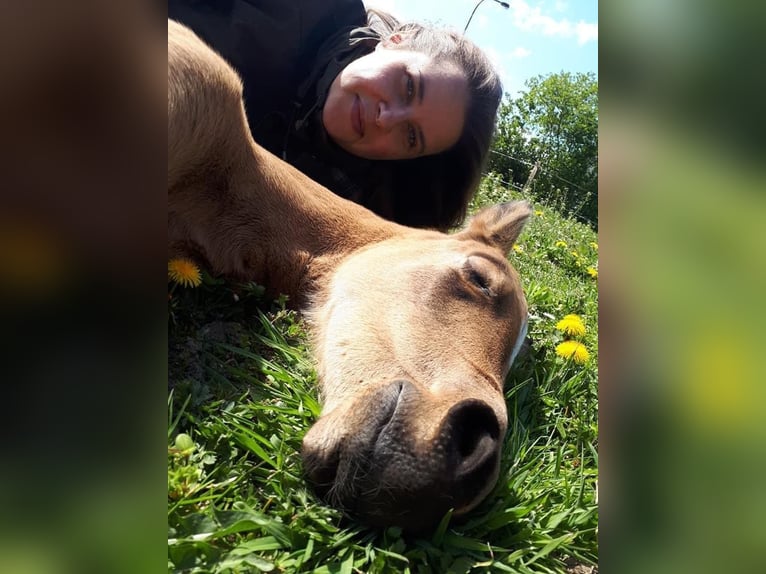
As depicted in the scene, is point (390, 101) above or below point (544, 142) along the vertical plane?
above

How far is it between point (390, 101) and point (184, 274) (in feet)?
7.89

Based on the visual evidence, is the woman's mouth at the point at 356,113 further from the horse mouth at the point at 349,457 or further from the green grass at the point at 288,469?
the horse mouth at the point at 349,457

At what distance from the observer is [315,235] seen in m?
2.89

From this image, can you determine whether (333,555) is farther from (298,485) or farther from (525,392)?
(525,392)

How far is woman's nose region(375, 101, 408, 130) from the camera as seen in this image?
412cm

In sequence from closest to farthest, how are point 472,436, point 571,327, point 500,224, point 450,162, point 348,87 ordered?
point 472,436 < point 571,327 < point 500,224 < point 348,87 < point 450,162

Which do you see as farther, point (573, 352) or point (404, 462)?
point (573, 352)

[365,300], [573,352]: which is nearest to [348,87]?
[365,300]

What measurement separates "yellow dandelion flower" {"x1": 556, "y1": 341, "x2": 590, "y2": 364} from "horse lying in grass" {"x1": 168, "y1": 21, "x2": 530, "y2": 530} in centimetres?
36

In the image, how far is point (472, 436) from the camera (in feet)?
5.36

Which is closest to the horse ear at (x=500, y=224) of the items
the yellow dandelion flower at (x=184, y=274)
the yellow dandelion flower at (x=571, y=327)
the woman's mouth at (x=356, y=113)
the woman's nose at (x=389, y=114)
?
the yellow dandelion flower at (x=571, y=327)

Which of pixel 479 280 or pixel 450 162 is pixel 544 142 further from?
pixel 479 280

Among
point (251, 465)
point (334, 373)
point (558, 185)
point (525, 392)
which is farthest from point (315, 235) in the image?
point (558, 185)
